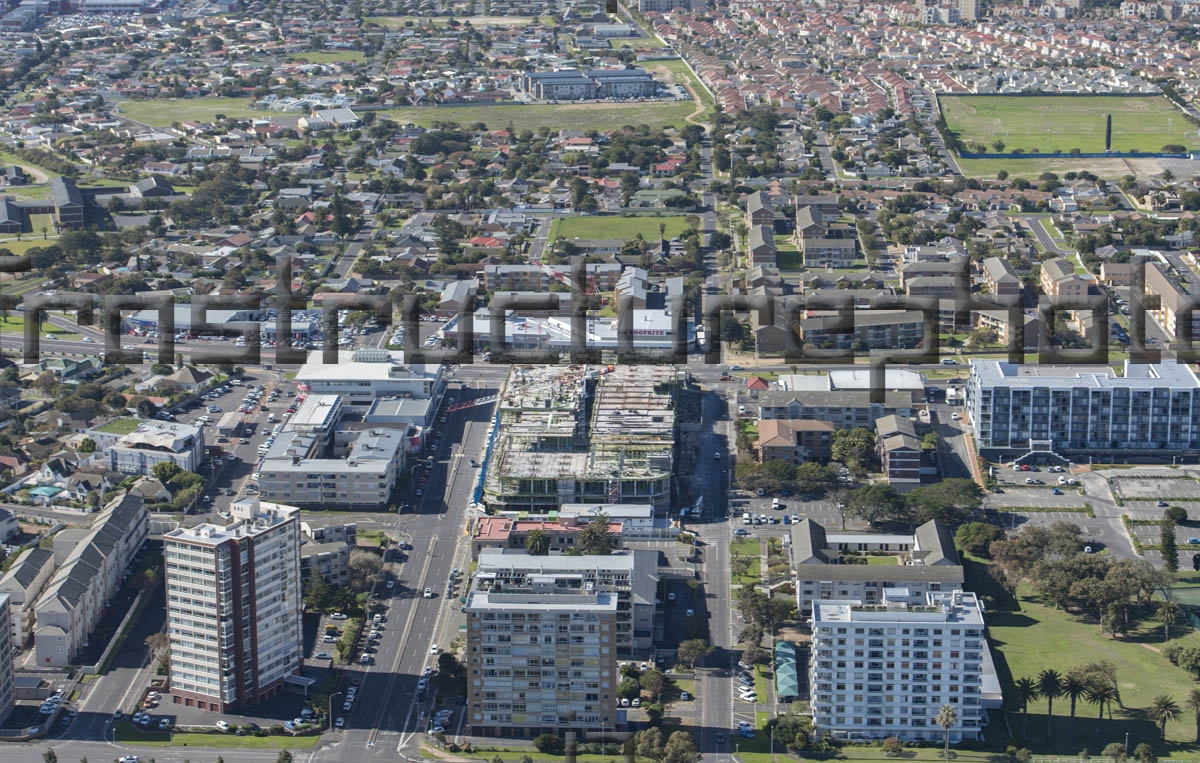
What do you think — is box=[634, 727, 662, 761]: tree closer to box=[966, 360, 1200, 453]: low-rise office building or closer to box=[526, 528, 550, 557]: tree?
box=[526, 528, 550, 557]: tree

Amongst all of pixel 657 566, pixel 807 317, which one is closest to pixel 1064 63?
Result: pixel 807 317

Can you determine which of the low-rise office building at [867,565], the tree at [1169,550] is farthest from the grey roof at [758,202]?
the tree at [1169,550]

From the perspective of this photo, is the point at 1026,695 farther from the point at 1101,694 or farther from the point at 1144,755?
the point at 1144,755

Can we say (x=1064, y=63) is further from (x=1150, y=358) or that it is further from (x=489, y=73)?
(x=1150, y=358)

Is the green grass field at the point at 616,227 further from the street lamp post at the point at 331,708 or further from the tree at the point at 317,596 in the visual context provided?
the street lamp post at the point at 331,708

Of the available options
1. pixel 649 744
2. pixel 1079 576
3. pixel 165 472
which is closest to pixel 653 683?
pixel 649 744
